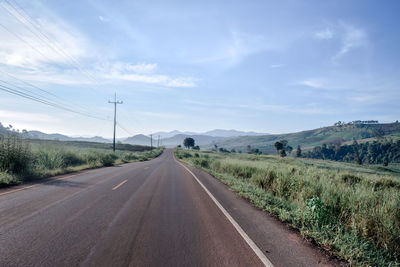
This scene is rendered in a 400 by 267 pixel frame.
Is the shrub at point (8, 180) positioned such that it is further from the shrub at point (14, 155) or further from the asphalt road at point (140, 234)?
the asphalt road at point (140, 234)

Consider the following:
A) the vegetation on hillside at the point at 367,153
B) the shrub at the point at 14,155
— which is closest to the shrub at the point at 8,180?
the shrub at the point at 14,155

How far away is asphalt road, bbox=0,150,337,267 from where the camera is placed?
343cm

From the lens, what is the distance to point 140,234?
172 inches

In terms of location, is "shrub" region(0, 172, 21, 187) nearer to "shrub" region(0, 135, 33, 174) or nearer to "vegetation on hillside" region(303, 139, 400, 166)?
"shrub" region(0, 135, 33, 174)

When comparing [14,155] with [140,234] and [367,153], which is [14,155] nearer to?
[140,234]

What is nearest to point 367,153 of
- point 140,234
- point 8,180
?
point 140,234

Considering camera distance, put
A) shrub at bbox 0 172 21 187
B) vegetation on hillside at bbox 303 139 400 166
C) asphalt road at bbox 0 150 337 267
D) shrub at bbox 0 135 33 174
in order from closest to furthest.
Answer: asphalt road at bbox 0 150 337 267
shrub at bbox 0 172 21 187
shrub at bbox 0 135 33 174
vegetation on hillside at bbox 303 139 400 166

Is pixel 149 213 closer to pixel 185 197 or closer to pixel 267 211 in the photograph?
pixel 185 197

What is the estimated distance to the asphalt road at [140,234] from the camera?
11.2 feet

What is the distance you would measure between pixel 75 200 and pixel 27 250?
11.5 ft

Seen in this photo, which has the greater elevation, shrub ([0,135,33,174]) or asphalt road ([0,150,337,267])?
shrub ([0,135,33,174])

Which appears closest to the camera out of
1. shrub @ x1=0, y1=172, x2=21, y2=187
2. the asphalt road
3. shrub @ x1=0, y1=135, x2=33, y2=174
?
the asphalt road

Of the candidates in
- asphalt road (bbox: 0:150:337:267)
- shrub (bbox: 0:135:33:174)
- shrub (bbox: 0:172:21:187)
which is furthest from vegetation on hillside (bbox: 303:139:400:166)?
shrub (bbox: 0:172:21:187)

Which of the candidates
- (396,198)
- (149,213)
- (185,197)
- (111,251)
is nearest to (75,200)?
(149,213)
